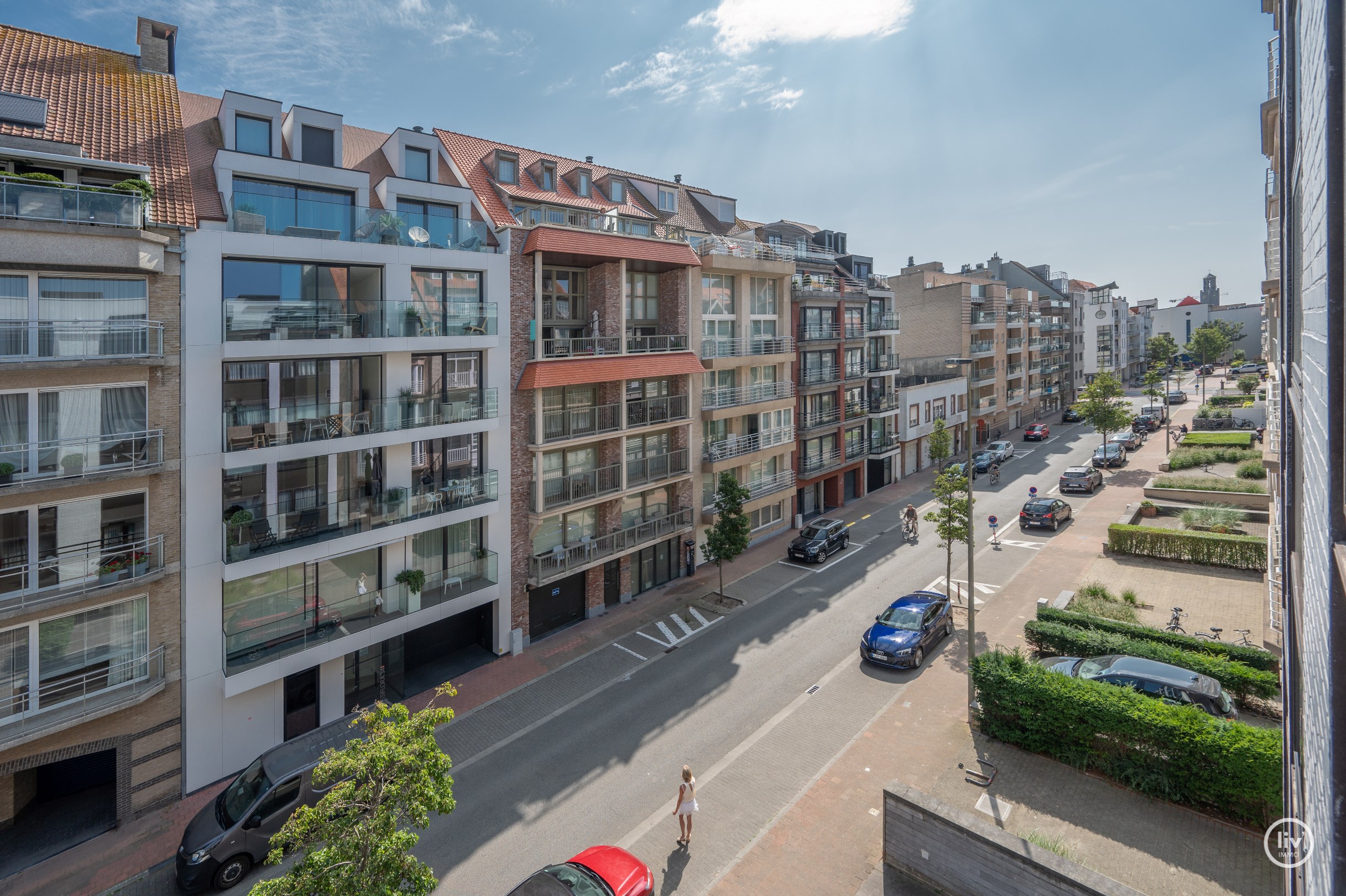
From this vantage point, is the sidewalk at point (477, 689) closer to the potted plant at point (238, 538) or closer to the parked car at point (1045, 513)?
the potted plant at point (238, 538)

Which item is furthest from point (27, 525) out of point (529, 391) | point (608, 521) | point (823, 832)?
point (823, 832)

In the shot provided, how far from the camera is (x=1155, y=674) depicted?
14961 millimetres

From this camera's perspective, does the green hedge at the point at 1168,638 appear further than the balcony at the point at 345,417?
Yes

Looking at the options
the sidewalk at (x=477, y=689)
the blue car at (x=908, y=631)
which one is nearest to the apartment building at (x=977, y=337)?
the sidewalk at (x=477, y=689)

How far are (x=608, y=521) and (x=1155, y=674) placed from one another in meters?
15.8

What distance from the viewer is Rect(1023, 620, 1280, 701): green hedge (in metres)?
15.0

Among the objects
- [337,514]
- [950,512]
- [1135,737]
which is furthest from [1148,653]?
[337,514]

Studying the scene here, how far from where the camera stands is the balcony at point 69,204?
12328 mm

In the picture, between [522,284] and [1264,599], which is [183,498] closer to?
[522,284]

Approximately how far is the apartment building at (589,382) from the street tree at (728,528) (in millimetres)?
1671

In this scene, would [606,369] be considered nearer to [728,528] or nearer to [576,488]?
[576,488]

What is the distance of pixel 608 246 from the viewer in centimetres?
2209

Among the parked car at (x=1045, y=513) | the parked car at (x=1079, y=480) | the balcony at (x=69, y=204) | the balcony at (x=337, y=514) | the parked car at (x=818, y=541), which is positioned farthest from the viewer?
the parked car at (x=1079, y=480)

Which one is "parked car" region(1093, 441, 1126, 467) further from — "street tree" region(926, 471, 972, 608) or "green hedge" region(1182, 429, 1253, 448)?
"street tree" region(926, 471, 972, 608)
